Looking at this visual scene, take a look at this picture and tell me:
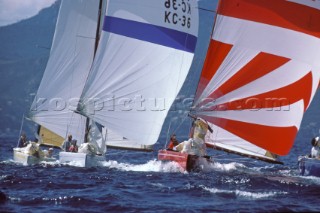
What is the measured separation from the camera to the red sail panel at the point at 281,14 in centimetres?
2725

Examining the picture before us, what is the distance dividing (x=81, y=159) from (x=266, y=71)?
8.54 m

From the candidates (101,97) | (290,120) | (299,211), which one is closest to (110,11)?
(101,97)

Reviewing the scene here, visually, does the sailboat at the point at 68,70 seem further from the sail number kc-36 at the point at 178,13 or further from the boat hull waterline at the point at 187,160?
the boat hull waterline at the point at 187,160

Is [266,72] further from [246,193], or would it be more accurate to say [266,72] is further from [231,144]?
[246,193]

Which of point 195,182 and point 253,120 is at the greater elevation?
point 253,120

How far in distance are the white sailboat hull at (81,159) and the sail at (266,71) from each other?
5320 mm

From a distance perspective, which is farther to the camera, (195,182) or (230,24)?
(230,24)

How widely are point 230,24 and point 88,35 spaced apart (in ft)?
29.2

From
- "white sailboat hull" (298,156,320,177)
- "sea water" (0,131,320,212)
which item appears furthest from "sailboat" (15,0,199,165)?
"white sailboat hull" (298,156,320,177)

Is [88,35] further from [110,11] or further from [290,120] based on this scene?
[290,120]

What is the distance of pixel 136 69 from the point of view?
2830cm

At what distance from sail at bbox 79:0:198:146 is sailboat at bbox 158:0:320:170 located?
2.40 meters

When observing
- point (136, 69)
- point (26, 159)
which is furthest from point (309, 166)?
point (26, 159)

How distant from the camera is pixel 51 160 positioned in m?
31.4
